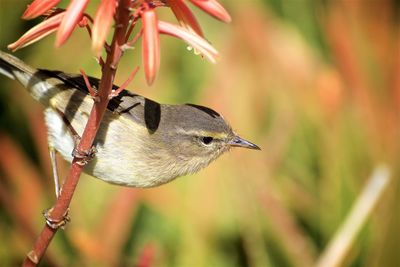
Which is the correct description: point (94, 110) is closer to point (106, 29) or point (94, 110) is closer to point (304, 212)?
point (106, 29)

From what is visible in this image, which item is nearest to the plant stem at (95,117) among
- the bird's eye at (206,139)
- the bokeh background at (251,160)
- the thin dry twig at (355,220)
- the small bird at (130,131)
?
the small bird at (130,131)

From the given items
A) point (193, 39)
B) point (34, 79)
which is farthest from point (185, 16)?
point (34, 79)

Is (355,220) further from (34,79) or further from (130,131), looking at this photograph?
(34,79)

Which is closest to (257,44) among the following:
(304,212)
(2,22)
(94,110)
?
(304,212)

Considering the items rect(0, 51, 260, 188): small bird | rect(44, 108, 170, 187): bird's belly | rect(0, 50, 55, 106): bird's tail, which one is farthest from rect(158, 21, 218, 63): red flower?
rect(0, 50, 55, 106): bird's tail

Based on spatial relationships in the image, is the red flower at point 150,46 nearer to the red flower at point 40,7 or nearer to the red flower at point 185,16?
the red flower at point 185,16

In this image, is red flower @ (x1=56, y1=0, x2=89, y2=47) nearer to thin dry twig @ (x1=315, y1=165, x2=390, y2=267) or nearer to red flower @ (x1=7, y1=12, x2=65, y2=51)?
red flower @ (x1=7, y1=12, x2=65, y2=51)

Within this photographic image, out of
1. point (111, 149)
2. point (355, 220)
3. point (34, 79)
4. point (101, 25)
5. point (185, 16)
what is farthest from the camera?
point (355, 220)
